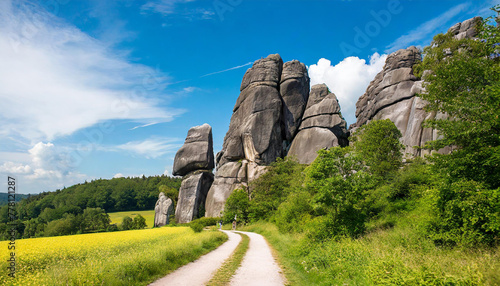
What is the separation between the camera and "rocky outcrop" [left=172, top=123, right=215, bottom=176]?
207 feet

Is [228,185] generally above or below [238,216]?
above

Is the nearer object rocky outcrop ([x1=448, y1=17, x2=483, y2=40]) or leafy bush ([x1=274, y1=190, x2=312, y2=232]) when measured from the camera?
leafy bush ([x1=274, y1=190, x2=312, y2=232])

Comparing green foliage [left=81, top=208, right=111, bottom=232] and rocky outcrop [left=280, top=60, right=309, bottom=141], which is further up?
rocky outcrop [left=280, top=60, right=309, bottom=141]

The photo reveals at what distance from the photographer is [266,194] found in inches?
1666

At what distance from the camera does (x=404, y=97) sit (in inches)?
1801

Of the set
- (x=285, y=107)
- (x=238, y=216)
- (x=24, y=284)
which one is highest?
(x=285, y=107)

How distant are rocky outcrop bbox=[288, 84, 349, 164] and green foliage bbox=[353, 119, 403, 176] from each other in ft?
59.8

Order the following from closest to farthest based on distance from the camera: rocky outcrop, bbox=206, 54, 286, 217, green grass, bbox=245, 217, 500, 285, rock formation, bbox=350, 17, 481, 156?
1. green grass, bbox=245, 217, 500, 285
2. rock formation, bbox=350, 17, 481, 156
3. rocky outcrop, bbox=206, 54, 286, 217

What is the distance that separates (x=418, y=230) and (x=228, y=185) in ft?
143

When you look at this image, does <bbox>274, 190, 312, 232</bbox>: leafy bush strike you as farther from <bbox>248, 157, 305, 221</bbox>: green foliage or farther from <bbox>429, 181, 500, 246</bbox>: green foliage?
<bbox>248, 157, 305, 221</bbox>: green foliage

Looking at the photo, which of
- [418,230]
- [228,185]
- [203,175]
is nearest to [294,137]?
[228,185]

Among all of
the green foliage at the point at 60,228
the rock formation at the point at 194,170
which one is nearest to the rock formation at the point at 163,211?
the rock formation at the point at 194,170

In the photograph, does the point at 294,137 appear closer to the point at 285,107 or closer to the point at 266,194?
the point at 285,107

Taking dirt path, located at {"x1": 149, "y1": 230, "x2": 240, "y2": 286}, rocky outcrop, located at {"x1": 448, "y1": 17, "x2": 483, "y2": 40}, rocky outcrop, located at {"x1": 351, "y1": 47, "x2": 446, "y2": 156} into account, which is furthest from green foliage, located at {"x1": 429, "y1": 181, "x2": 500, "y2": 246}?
rocky outcrop, located at {"x1": 448, "y1": 17, "x2": 483, "y2": 40}
